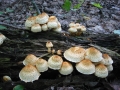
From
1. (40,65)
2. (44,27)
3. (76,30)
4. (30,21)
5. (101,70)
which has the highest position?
(30,21)

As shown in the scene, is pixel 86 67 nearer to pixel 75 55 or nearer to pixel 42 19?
pixel 75 55

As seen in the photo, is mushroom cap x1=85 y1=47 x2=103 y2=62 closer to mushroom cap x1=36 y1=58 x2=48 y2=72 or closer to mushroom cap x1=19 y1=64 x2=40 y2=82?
mushroom cap x1=36 y1=58 x2=48 y2=72

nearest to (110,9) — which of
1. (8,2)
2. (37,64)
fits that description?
(8,2)

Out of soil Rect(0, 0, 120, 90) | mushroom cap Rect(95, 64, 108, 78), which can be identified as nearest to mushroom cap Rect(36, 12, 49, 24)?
soil Rect(0, 0, 120, 90)

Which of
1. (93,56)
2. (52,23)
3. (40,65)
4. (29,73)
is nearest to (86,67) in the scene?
(93,56)

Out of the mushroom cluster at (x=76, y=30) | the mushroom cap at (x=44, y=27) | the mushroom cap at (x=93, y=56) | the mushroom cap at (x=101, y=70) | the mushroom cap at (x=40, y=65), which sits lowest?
the mushroom cap at (x=101, y=70)

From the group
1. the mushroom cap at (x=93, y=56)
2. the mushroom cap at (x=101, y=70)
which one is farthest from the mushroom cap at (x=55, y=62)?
the mushroom cap at (x=101, y=70)

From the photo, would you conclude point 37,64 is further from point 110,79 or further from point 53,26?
point 110,79

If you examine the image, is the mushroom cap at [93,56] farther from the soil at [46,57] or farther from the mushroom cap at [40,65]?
the mushroom cap at [40,65]

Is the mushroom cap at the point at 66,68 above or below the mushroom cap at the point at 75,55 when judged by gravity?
below
